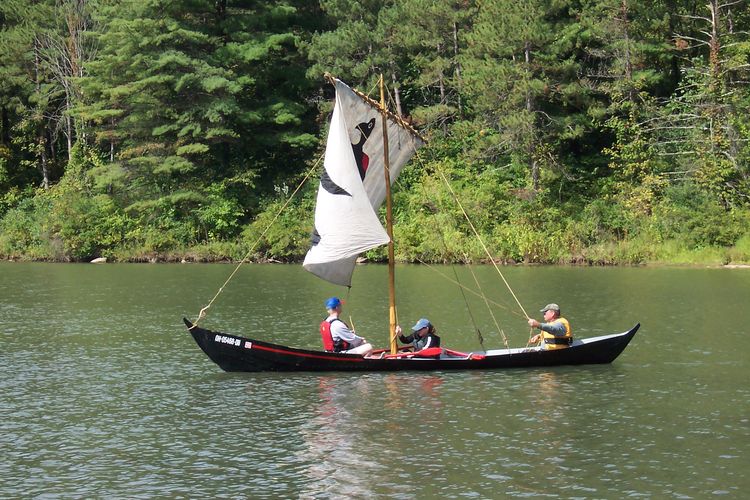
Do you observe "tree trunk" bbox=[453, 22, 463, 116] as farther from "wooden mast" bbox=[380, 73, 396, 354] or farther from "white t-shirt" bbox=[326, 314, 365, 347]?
"white t-shirt" bbox=[326, 314, 365, 347]

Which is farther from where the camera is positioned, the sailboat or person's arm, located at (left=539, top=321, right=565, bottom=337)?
person's arm, located at (left=539, top=321, right=565, bottom=337)

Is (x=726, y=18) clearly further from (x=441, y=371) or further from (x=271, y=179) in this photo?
(x=441, y=371)

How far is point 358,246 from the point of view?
2809 cm

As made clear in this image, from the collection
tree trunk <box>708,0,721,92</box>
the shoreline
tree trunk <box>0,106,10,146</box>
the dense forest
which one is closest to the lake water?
the shoreline

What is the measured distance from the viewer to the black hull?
26.5 meters

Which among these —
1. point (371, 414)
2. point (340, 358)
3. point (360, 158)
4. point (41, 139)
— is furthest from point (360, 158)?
point (41, 139)

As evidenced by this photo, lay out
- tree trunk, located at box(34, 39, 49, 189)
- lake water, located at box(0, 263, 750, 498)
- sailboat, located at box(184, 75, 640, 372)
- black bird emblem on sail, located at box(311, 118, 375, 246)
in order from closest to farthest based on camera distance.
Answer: lake water, located at box(0, 263, 750, 498), sailboat, located at box(184, 75, 640, 372), black bird emblem on sail, located at box(311, 118, 375, 246), tree trunk, located at box(34, 39, 49, 189)

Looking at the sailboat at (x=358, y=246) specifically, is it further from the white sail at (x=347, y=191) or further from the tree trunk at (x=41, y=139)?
the tree trunk at (x=41, y=139)

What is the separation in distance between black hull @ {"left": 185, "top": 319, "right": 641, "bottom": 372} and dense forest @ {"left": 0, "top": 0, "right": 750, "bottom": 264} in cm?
2841

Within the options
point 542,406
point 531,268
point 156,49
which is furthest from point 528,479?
point 156,49

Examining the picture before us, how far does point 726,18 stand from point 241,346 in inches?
1814

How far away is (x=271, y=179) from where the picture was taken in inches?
2985

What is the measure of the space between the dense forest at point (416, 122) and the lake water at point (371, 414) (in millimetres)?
21461

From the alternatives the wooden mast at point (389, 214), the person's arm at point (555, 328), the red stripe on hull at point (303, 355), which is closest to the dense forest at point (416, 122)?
the wooden mast at point (389, 214)
